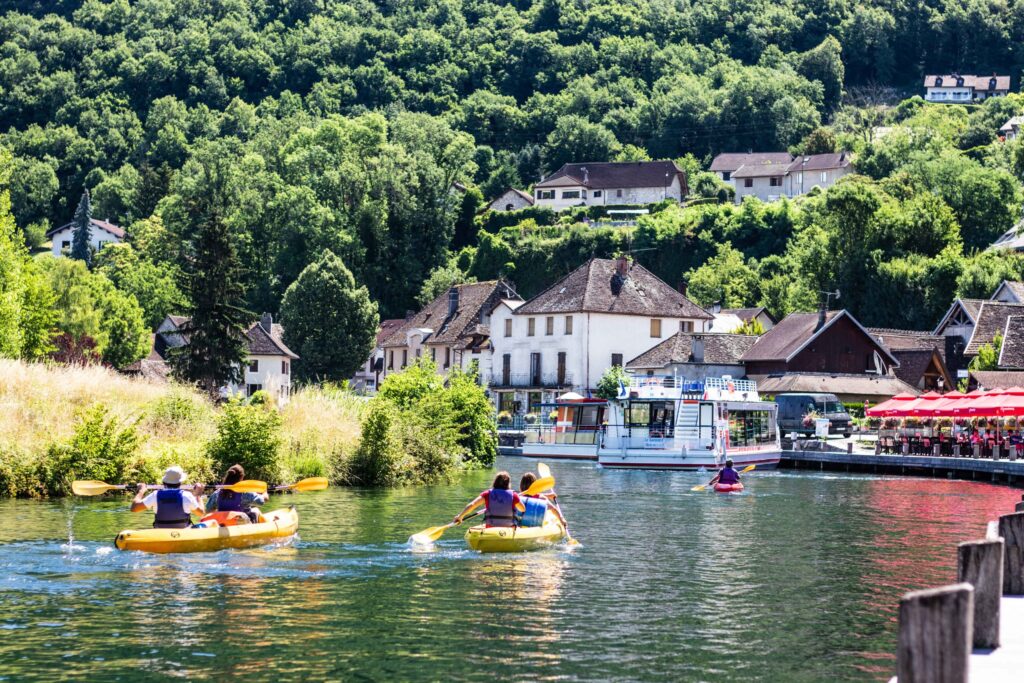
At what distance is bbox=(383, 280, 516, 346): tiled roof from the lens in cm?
10362

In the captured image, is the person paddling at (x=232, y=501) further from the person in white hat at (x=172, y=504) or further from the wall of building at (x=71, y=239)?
the wall of building at (x=71, y=239)

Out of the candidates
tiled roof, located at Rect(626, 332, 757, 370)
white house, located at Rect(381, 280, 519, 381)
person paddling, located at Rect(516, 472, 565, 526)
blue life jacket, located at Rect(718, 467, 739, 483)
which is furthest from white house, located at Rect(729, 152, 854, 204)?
person paddling, located at Rect(516, 472, 565, 526)

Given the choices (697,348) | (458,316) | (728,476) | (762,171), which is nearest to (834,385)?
(697,348)

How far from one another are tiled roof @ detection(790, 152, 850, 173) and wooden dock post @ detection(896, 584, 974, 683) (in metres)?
160

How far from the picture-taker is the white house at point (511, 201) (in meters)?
160

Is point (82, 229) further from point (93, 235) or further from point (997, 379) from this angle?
point (997, 379)

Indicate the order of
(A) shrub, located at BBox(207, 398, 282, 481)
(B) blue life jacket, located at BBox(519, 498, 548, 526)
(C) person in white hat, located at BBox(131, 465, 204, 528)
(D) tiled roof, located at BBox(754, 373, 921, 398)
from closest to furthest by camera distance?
(C) person in white hat, located at BBox(131, 465, 204, 528) → (B) blue life jacket, located at BBox(519, 498, 548, 526) → (A) shrub, located at BBox(207, 398, 282, 481) → (D) tiled roof, located at BBox(754, 373, 921, 398)

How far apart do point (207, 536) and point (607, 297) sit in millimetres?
65331

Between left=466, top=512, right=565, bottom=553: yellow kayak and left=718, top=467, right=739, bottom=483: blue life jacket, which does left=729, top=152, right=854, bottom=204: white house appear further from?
left=466, top=512, right=565, bottom=553: yellow kayak

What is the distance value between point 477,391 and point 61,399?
68.8 ft

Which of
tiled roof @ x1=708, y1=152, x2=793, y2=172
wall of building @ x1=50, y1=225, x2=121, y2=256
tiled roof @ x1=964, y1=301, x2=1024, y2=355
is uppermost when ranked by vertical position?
tiled roof @ x1=708, y1=152, x2=793, y2=172

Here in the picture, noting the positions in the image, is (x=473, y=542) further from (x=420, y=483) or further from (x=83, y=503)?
(x=420, y=483)

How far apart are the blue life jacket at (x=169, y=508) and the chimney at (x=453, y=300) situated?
264ft

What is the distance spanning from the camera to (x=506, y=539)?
1142 inches
